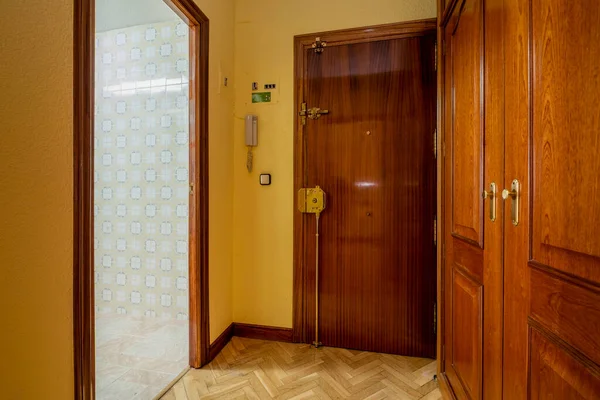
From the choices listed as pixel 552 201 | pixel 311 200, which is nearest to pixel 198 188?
pixel 311 200

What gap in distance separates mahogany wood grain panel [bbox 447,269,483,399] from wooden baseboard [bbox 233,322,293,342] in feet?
3.65

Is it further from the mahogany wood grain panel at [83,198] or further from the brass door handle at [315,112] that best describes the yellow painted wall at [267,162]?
the mahogany wood grain panel at [83,198]

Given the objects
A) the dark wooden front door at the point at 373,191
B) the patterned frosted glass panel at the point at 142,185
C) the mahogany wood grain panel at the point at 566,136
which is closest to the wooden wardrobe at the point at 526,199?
the mahogany wood grain panel at the point at 566,136

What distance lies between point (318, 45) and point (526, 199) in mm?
1794

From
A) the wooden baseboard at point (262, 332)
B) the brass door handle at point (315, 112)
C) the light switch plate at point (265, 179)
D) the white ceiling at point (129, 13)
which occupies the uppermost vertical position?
the white ceiling at point (129, 13)

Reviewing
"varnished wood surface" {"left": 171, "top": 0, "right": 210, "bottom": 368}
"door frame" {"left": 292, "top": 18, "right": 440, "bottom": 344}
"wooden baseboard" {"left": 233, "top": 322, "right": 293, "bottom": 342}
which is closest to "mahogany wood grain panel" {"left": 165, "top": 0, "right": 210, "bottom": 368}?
"varnished wood surface" {"left": 171, "top": 0, "right": 210, "bottom": 368}

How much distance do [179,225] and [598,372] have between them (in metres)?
2.38

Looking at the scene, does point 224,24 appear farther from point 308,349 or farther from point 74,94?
point 308,349

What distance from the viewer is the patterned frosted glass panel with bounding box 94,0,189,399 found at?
236 centimetres

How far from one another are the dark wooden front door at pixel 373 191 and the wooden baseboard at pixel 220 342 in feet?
1.80

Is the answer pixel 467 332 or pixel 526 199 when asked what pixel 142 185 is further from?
pixel 526 199

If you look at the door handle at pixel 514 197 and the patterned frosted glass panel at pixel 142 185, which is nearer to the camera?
the door handle at pixel 514 197

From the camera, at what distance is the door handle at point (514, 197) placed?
863mm

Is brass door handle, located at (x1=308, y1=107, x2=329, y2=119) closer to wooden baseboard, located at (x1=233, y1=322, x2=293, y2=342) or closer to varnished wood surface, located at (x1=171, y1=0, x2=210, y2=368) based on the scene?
varnished wood surface, located at (x1=171, y1=0, x2=210, y2=368)
